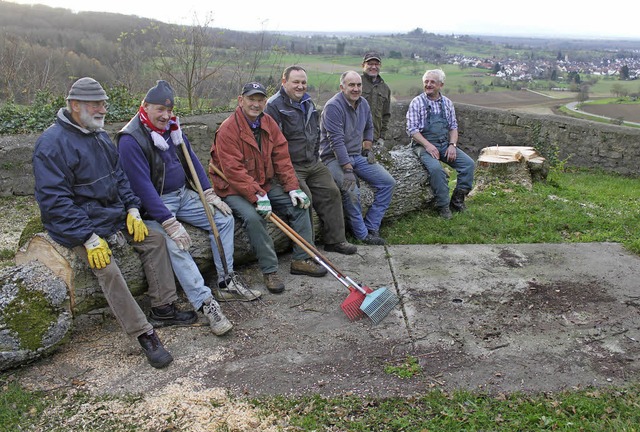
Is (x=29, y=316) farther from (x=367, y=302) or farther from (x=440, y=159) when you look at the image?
(x=440, y=159)

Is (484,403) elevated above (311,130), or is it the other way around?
(311,130)

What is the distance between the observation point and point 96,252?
358 centimetres

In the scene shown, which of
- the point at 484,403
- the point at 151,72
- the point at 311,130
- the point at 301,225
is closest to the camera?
the point at 484,403

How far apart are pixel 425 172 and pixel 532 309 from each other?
8.74 ft

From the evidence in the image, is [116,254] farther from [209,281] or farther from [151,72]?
[151,72]

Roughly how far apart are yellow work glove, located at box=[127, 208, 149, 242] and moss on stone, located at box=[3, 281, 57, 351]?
0.70 metres

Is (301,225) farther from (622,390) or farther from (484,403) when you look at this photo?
(622,390)

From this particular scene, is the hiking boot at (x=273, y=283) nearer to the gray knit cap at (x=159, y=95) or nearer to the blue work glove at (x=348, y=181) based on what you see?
the blue work glove at (x=348, y=181)

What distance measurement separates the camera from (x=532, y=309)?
4.14 m

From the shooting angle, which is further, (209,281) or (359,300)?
(209,281)

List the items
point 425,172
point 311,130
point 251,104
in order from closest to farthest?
1. point 251,104
2. point 311,130
3. point 425,172

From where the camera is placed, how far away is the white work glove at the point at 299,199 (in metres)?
4.75

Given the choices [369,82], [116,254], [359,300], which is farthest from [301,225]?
[369,82]

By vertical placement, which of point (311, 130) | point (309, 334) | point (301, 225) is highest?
point (311, 130)
